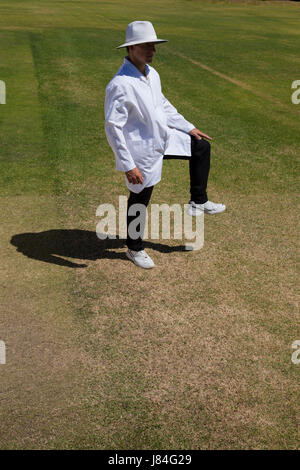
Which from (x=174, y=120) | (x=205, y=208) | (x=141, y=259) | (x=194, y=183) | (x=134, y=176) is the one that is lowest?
(x=141, y=259)

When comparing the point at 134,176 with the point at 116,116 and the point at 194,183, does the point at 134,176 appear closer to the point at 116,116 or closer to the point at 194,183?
the point at 116,116

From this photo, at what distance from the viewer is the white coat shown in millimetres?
4133

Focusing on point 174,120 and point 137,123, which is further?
point 174,120

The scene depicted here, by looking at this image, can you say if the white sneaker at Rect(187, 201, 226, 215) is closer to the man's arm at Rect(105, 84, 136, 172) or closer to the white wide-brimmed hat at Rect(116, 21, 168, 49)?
the man's arm at Rect(105, 84, 136, 172)

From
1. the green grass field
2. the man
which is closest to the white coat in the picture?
the man

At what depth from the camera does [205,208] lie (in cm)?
579

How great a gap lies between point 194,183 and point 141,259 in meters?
1.10

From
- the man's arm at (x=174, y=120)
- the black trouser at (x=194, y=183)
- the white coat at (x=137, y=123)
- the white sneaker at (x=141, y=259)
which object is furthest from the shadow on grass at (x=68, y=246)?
the man's arm at (x=174, y=120)

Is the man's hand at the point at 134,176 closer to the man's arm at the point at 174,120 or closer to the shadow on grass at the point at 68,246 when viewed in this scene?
the man's arm at the point at 174,120

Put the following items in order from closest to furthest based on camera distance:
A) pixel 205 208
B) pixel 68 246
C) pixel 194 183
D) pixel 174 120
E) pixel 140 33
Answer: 1. pixel 140 33
2. pixel 174 120
3. pixel 68 246
4. pixel 194 183
5. pixel 205 208

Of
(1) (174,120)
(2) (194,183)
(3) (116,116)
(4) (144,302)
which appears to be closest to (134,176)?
(3) (116,116)

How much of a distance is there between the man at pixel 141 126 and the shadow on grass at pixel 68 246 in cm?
36
